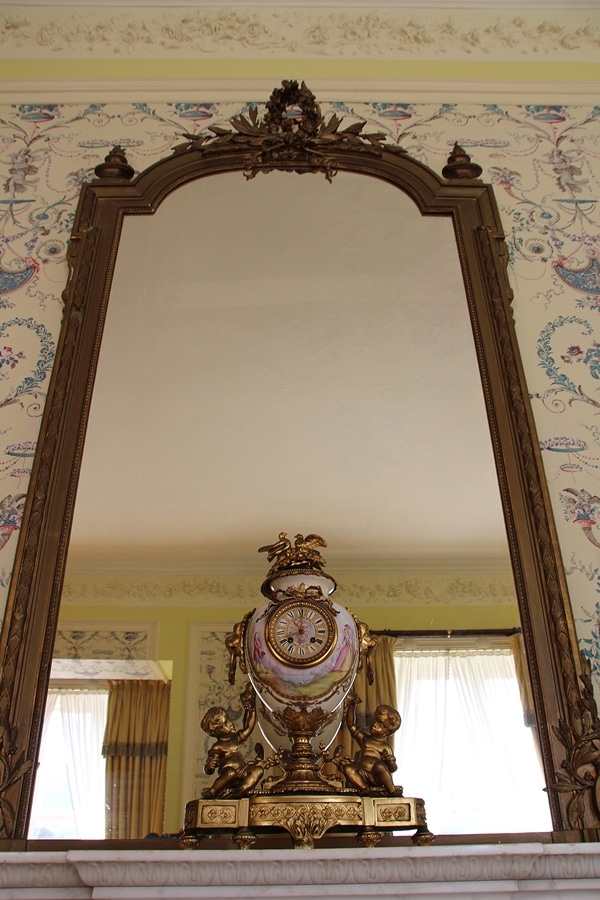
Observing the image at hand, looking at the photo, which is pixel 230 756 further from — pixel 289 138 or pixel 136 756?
pixel 289 138

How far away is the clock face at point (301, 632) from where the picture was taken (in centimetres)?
147

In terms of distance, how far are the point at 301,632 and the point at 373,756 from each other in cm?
25

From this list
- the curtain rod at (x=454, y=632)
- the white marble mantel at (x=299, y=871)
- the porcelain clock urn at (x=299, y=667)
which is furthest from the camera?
the curtain rod at (x=454, y=632)

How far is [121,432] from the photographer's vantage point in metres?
1.82

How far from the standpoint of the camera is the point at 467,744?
58.1 inches

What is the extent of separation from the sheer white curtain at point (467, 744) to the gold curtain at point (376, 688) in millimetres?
16

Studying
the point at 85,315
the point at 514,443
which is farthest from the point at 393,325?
the point at 85,315

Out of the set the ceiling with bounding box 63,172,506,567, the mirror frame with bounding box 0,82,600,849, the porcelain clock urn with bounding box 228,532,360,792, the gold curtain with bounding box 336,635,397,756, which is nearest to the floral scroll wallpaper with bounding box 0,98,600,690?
the mirror frame with bounding box 0,82,600,849

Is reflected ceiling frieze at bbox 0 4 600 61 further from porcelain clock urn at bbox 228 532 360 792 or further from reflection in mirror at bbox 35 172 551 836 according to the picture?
porcelain clock urn at bbox 228 532 360 792

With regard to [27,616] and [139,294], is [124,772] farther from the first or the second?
[139,294]

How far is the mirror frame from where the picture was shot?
1481 millimetres

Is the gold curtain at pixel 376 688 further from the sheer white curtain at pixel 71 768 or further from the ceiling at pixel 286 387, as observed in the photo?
the sheer white curtain at pixel 71 768

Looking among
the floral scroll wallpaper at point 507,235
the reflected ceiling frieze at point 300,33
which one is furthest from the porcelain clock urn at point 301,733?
the reflected ceiling frieze at point 300,33

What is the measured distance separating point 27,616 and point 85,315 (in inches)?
29.4
